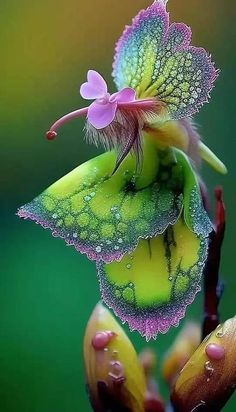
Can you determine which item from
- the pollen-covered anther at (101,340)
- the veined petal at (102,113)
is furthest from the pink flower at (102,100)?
the pollen-covered anther at (101,340)

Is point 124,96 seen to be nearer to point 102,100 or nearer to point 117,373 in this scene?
point 102,100

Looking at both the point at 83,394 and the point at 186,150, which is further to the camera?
the point at 83,394

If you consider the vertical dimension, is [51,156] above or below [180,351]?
above

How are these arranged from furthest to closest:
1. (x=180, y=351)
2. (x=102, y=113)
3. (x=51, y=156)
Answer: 1. (x=51, y=156)
2. (x=180, y=351)
3. (x=102, y=113)

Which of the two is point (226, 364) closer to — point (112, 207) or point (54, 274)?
point (112, 207)

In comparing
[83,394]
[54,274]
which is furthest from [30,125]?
[83,394]

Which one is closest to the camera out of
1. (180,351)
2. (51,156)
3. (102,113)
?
(102,113)

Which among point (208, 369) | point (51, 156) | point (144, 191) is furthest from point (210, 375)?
point (51, 156)
